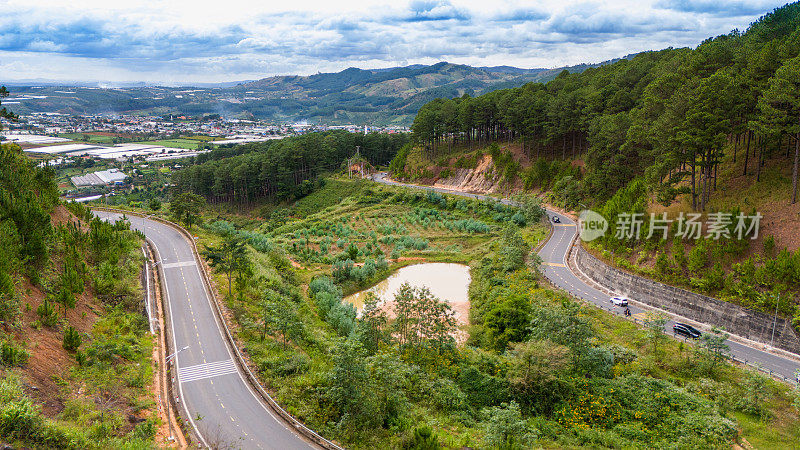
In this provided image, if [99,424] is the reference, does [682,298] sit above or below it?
below

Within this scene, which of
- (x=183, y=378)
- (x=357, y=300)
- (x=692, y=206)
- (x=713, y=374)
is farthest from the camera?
(x=357, y=300)

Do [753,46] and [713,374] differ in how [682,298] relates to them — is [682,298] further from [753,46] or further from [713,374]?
[753,46]

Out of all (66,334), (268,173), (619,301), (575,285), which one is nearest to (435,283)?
(575,285)

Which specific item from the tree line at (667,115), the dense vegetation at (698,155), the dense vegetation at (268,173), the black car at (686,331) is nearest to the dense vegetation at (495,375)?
the black car at (686,331)

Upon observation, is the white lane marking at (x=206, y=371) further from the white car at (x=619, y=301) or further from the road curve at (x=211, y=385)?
the white car at (x=619, y=301)

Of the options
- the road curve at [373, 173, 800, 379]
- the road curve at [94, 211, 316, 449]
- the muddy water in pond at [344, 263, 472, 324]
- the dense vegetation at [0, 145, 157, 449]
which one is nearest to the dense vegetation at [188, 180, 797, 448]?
the road curve at [94, 211, 316, 449]

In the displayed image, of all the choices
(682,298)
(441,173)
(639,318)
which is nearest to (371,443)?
(639,318)
